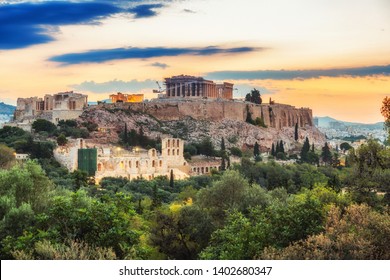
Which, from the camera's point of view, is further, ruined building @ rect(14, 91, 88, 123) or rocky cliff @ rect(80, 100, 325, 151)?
rocky cliff @ rect(80, 100, 325, 151)

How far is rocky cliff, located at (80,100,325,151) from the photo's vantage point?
31.2 meters

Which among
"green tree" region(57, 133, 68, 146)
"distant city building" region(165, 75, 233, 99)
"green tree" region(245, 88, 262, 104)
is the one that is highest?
"distant city building" region(165, 75, 233, 99)

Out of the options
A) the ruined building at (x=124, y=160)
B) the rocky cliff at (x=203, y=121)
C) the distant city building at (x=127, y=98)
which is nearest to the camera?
the ruined building at (x=124, y=160)

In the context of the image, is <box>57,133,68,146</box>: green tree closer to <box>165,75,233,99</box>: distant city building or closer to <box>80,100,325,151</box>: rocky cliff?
<box>80,100,325,151</box>: rocky cliff

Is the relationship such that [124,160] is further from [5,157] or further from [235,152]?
[235,152]

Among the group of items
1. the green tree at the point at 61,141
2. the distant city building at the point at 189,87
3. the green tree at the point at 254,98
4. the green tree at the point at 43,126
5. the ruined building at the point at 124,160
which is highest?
the distant city building at the point at 189,87

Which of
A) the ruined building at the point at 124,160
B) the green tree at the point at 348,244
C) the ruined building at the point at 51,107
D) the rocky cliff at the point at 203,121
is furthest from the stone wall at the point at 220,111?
the green tree at the point at 348,244

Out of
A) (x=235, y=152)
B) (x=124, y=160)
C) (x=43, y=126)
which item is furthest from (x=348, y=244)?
(x=235, y=152)

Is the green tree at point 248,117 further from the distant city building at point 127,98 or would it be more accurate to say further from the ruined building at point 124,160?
the ruined building at point 124,160

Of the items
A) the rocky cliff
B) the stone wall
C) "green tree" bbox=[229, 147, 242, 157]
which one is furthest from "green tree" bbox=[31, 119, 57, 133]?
"green tree" bbox=[229, 147, 242, 157]

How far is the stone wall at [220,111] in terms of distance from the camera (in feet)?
116

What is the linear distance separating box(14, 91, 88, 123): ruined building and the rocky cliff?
616mm
